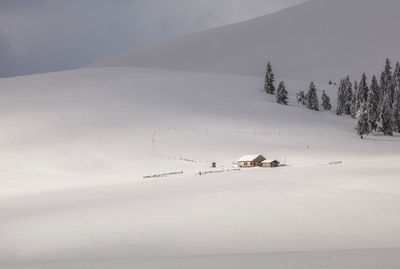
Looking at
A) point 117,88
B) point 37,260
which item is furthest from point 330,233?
point 117,88

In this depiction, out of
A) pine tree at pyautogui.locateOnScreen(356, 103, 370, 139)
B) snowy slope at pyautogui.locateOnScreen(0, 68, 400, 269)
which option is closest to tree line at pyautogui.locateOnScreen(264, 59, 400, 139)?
pine tree at pyautogui.locateOnScreen(356, 103, 370, 139)

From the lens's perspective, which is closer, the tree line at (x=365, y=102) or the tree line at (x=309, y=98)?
the tree line at (x=365, y=102)

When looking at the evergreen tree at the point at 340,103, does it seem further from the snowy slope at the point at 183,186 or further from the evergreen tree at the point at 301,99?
the evergreen tree at the point at 301,99

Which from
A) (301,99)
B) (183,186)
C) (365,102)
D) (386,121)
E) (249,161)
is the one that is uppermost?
(301,99)

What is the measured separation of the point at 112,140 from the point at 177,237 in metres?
42.7

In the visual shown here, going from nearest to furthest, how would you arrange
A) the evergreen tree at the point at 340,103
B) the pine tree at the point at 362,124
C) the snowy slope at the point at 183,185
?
the snowy slope at the point at 183,185 → the pine tree at the point at 362,124 → the evergreen tree at the point at 340,103

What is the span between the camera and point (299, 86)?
404 ft

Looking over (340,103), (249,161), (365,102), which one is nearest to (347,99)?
(340,103)

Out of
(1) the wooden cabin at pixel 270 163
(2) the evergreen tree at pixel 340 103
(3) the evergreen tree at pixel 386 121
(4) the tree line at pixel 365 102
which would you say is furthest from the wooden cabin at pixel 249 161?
(2) the evergreen tree at pixel 340 103

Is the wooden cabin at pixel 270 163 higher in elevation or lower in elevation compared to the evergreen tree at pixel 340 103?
lower

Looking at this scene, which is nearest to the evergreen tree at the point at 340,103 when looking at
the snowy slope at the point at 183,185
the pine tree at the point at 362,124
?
the snowy slope at the point at 183,185

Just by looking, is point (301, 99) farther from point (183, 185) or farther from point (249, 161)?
point (183, 185)

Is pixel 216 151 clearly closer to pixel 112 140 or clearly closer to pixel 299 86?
pixel 112 140

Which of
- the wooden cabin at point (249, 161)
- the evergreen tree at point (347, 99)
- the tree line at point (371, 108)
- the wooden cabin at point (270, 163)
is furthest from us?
the evergreen tree at point (347, 99)
